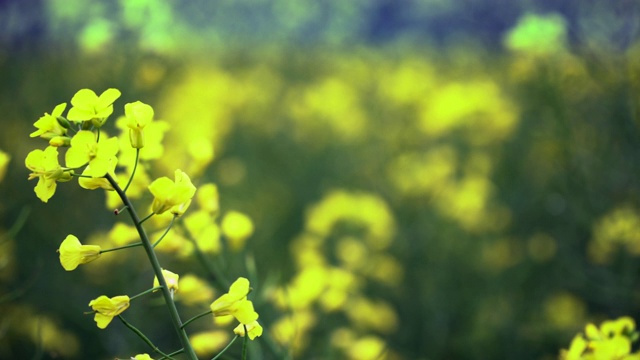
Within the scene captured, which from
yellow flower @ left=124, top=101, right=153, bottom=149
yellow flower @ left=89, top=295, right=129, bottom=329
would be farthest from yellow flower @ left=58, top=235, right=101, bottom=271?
yellow flower @ left=124, top=101, right=153, bottom=149

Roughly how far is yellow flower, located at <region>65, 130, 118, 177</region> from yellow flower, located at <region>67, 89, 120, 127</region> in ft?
0.15

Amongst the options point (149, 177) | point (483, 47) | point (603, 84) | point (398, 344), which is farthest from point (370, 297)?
point (483, 47)

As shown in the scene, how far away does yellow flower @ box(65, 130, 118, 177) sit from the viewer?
1031 millimetres

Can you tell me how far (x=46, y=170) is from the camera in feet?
3.58

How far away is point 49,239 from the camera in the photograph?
3600 mm

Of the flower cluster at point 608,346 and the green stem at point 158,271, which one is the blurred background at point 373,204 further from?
the flower cluster at point 608,346

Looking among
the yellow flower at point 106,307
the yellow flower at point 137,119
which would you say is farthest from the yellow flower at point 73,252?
the yellow flower at point 137,119

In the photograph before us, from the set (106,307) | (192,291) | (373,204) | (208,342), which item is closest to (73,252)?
(106,307)

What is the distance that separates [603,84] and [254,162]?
310 cm

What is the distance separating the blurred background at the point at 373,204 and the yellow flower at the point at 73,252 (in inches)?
12.8

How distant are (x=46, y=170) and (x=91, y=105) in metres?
0.13

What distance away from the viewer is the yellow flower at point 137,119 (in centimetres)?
112

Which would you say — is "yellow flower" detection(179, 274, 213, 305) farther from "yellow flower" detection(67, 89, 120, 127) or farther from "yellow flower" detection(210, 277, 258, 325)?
"yellow flower" detection(67, 89, 120, 127)

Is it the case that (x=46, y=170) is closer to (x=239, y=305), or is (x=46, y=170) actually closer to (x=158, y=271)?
(x=158, y=271)
